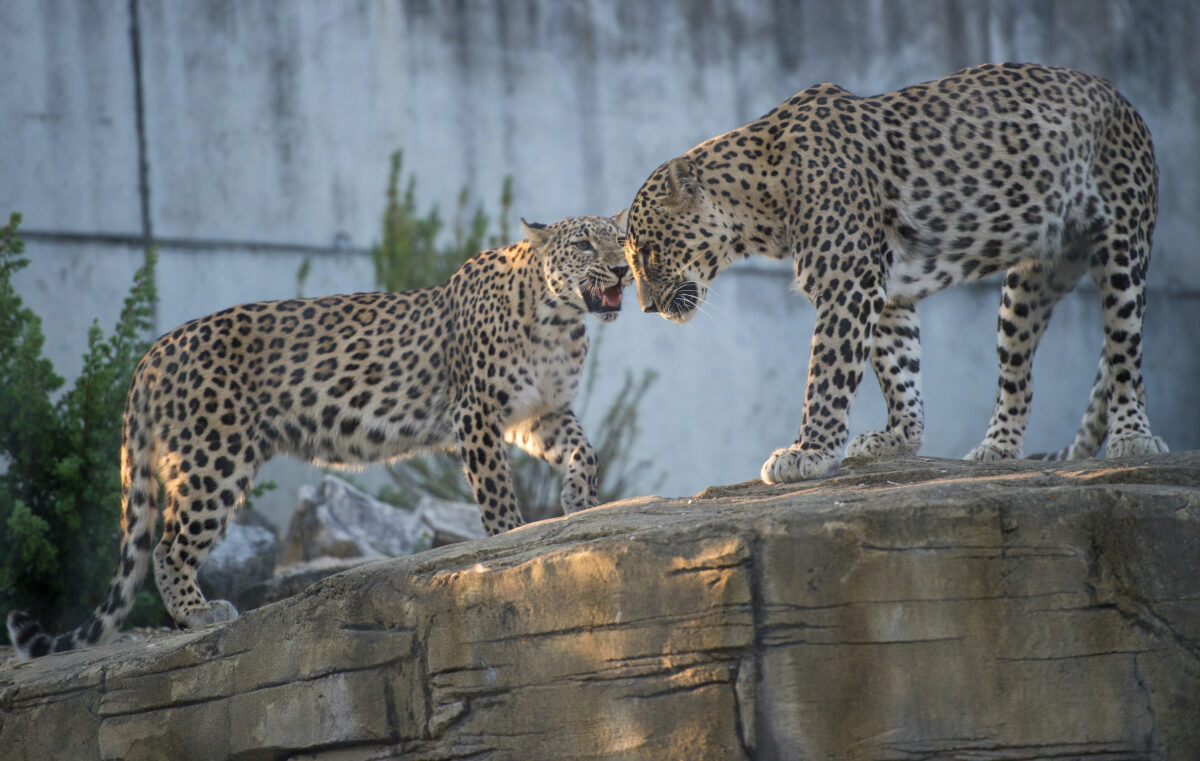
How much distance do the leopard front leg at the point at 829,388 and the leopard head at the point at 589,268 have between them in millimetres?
1986

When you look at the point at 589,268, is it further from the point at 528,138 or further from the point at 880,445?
the point at 528,138

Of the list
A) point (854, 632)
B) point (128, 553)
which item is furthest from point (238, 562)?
point (854, 632)

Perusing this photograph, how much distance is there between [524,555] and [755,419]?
10.2m

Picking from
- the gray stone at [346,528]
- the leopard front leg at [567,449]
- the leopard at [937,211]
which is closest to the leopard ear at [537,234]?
the leopard front leg at [567,449]

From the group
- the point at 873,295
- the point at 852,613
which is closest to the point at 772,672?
the point at 852,613

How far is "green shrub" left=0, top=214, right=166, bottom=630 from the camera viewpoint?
8.52 m

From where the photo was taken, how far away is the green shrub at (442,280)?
39.2 feet

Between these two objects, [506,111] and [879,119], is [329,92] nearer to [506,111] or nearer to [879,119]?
[506,111]

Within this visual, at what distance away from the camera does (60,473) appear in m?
8.55

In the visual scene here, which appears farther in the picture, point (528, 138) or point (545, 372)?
point (528, 138)

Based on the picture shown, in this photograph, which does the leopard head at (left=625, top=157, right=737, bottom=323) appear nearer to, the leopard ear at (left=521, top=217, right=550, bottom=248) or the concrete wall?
the leopard ear at (left=521, top=217, right=550, bottom=248)

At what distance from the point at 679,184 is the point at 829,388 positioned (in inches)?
51.7

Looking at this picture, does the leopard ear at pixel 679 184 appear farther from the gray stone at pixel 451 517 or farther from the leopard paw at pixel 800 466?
the gray stone at pixel 451 517

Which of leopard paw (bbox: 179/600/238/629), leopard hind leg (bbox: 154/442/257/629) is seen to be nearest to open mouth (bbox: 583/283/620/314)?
leopard hind leg (bbox: 154/442/257/629)
